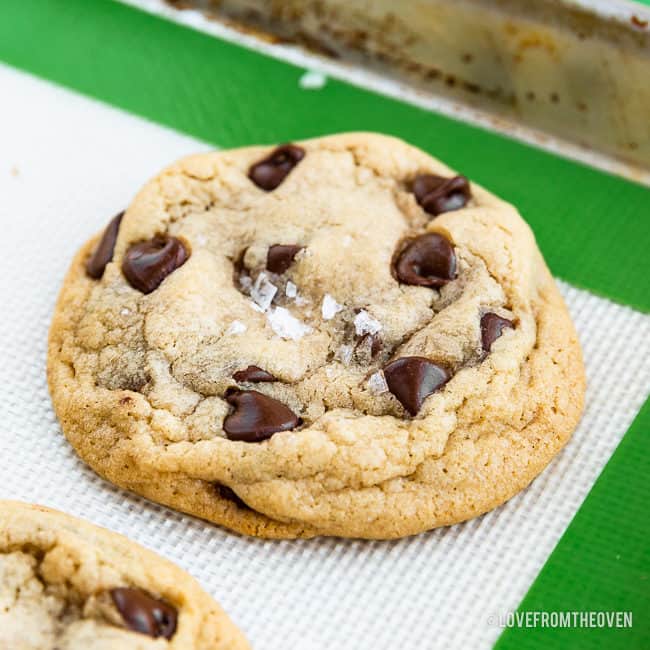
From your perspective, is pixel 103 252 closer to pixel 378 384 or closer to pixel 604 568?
pixel 378 384

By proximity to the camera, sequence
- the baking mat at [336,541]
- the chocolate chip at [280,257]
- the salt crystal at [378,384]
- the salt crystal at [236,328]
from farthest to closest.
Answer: the chocolate chip at [280,257]
the salt crystal at [236,328]
the salt crystal at [378,384]
the baking mat at [336,541]

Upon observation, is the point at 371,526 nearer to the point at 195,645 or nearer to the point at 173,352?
the point at 195,645

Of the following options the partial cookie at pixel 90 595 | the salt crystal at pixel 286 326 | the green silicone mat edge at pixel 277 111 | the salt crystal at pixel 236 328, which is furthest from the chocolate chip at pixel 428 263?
the partial cookie at pixel 90 595

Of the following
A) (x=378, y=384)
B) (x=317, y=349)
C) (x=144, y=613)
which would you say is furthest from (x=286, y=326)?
(x=144, y=613)

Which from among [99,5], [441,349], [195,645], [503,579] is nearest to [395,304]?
[441,349]

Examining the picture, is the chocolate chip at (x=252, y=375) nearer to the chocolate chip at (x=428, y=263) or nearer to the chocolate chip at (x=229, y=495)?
the chocolate chip at (x=229, y=495)

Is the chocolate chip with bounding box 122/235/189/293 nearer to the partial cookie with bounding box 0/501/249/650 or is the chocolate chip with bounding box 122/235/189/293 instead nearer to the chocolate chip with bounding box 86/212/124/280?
the chocolate chip with bounding box 86/212/124/280

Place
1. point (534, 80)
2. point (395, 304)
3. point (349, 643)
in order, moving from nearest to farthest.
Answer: point (349, 643), point (395, 304), point (534, 80)
